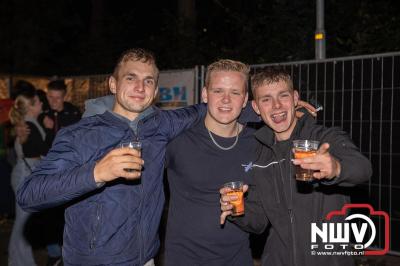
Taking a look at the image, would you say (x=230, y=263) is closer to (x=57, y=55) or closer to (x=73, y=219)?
(x=73, y=219)

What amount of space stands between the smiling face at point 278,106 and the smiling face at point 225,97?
0.20 meters

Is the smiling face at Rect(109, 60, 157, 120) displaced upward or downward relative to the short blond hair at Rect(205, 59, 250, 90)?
downward

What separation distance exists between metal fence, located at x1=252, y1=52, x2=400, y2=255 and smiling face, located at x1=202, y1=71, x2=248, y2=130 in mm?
2765

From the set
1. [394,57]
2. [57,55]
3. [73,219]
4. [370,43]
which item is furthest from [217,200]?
[57,55]

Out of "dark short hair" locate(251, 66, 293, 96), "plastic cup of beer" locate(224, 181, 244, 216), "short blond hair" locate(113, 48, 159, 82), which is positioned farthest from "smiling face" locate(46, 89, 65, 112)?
"plastic cup of beer" locate(224, 181, 244, 216)

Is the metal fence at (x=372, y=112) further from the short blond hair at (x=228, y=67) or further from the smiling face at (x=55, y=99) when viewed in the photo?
the smiling face at (x=55, y=99)

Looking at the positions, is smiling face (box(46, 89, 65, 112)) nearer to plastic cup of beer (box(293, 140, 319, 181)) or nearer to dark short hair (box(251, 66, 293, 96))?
dark short hair (box(251, 66, 293, 96))

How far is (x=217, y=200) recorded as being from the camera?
3475mm

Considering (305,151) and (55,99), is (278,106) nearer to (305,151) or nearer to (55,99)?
(305,151)

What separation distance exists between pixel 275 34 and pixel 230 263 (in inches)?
291

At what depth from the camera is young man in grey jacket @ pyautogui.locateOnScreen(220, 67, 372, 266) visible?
9.98ft

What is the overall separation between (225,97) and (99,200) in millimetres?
1370

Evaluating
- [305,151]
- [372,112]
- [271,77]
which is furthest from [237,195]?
[372,112]

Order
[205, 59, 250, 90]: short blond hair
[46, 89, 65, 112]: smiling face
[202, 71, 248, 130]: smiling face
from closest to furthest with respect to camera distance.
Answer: [202, 71, 248, 130]: smiling face
[205, 59, 250, 90]: short blond hair
[46, 89, 65, 112]: smiling face
